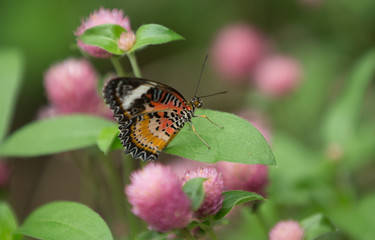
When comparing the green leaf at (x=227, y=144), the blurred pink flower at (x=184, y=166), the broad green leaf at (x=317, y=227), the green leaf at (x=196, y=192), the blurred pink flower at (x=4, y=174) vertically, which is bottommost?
the blurred pink flower at (x=4, y=174)

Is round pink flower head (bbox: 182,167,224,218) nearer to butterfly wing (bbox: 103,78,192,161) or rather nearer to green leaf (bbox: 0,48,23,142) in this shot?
butterfly wing (bbox: 103,78,192,161)

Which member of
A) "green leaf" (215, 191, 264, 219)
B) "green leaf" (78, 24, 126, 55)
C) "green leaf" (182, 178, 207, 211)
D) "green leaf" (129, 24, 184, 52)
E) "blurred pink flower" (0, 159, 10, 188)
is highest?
"green leaf" (129, 24, 184, 52)

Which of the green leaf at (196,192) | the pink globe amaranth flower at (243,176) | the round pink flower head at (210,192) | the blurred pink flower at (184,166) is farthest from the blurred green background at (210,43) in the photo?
the green leaf at (196,192)

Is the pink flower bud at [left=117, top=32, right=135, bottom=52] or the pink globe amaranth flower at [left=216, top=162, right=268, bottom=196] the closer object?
the pink flower bud at [left=117, top=32, right=135, bottom=52]

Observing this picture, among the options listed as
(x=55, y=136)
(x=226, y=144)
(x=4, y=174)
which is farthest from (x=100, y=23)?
(x=4, y=174)

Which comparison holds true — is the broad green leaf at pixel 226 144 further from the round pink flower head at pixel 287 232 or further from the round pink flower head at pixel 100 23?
the round pink flower head at pixel 100 23

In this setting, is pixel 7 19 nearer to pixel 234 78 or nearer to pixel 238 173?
pixel 234 78

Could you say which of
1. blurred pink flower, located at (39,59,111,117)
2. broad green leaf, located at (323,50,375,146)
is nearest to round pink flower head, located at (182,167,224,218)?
blurred pink flower, located at (39,59,111,117)

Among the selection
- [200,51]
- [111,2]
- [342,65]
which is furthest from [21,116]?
[342,65]
